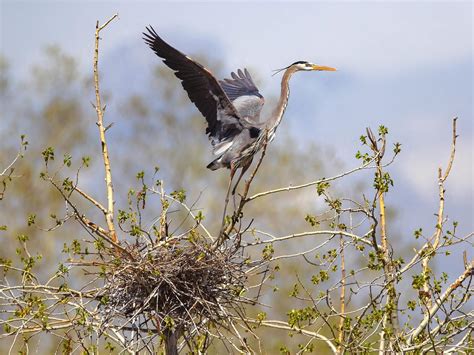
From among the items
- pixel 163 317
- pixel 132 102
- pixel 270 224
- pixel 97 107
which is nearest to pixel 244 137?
pixel 97 107

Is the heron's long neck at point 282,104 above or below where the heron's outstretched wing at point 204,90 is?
above

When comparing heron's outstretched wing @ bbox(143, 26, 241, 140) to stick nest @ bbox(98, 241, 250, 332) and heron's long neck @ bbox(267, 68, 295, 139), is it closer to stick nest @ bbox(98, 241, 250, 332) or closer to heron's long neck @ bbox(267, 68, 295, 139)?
heron's long neck @ bbox(267, 68, 295, 139)

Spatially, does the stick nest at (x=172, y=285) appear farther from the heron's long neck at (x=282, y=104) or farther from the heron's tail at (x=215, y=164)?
the heron's long neck at (x=282, y=104)

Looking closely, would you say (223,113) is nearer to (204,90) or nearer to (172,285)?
(204,90)

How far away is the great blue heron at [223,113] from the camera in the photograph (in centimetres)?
777

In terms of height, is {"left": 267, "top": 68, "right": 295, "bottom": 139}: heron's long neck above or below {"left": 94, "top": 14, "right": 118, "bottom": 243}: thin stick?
above

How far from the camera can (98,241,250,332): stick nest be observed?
586 cm

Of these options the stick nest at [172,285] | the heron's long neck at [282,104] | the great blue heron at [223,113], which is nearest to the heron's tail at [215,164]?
the great blue heron at [223,113]

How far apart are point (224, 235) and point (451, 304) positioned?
157 centimetres

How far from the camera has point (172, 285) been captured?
5801 mm

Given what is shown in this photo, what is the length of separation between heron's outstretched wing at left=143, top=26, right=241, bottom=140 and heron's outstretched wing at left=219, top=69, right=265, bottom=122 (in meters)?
0.29

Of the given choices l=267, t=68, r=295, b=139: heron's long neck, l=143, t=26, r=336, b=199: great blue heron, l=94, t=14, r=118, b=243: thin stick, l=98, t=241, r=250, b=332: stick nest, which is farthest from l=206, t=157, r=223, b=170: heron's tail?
l=98, t=241, r=250, b=332: stick nest

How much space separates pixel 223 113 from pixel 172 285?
276 cm

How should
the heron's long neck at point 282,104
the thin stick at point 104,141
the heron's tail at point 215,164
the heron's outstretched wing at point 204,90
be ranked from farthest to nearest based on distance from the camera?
the heron's long neck at point 282,104 < the heron's tail at point 215,164 < the heron's outstretched wing at point 204,90 < the thin stick at point 104,141
